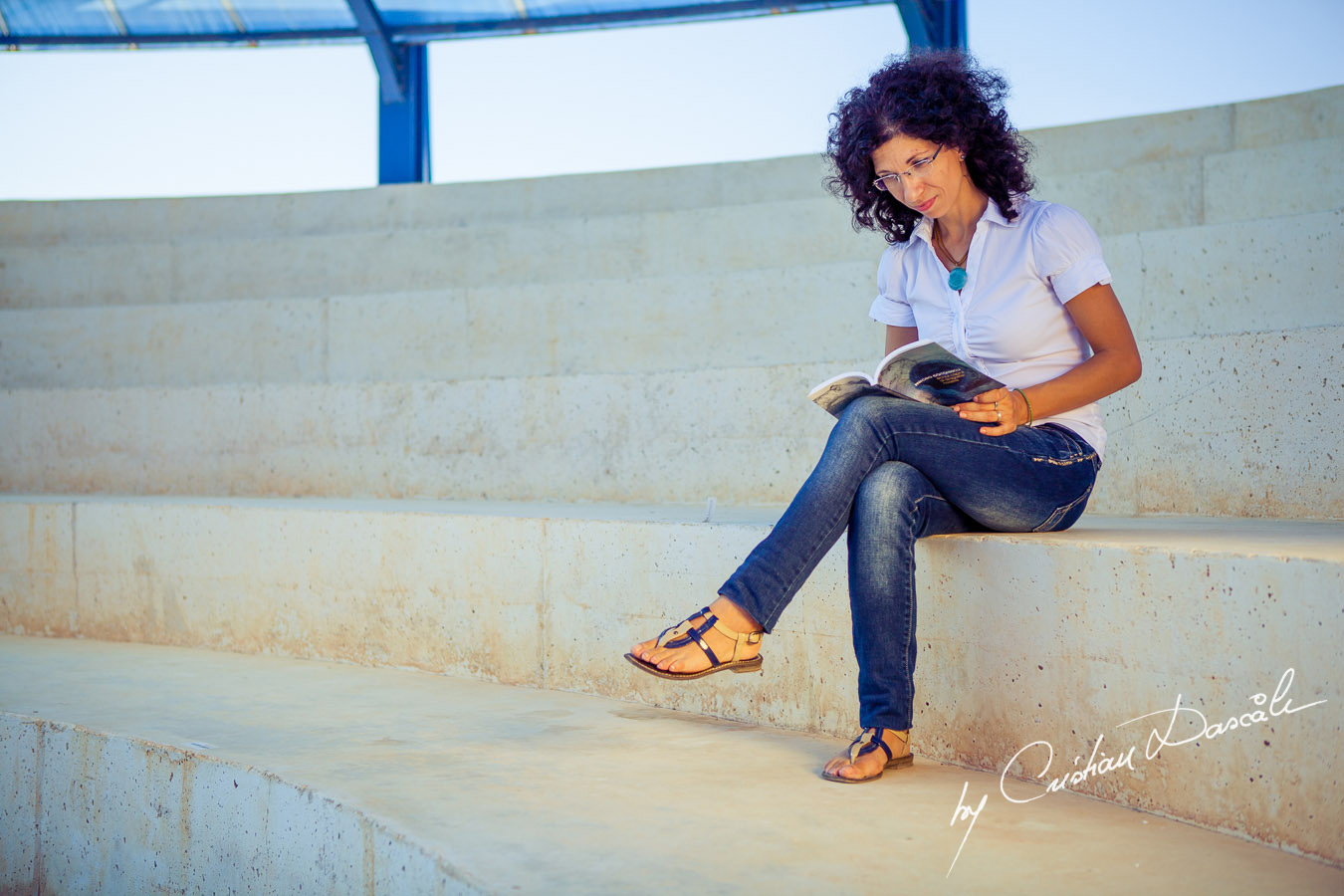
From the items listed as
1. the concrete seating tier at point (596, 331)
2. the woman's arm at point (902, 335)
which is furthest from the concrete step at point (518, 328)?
the woman's arm at point (902, 335)

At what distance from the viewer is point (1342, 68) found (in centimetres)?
565

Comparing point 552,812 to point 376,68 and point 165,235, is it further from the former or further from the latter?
point 376,68

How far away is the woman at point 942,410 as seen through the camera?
2078 millimetres

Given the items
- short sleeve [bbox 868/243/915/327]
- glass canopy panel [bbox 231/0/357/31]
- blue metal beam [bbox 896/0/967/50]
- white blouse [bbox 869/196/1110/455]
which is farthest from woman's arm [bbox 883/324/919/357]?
glass canopy panel [bbox 231/0/357/31]

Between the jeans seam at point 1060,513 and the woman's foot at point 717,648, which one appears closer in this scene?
the woman's foot at point 717,648

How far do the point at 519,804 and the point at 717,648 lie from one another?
1.38 feet

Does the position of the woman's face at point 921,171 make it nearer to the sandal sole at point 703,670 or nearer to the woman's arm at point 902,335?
the woman's arm at point 902,335

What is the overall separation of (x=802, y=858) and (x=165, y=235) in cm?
514

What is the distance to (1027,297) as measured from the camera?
227cm

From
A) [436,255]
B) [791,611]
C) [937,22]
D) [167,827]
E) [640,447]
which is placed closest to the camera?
[167,827]

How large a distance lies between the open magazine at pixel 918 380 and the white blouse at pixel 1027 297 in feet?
0.58

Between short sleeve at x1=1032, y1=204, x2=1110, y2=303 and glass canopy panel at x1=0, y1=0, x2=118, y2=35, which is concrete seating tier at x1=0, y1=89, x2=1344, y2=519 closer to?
short sleeve at x1=1032, y1=204, x2=1110, y2=303

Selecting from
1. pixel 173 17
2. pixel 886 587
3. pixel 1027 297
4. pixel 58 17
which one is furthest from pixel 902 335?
pixel 58 17

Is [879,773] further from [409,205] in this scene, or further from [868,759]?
[409,205]
